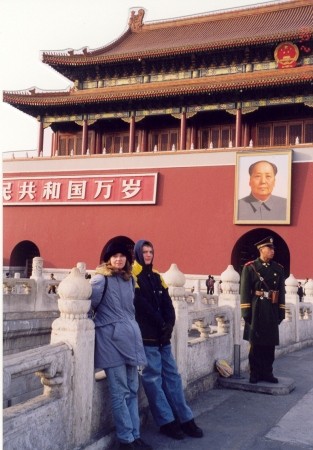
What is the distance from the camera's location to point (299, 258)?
15.3m

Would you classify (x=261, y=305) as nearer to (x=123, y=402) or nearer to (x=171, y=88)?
(x=123, y=402)

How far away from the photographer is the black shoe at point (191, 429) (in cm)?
420

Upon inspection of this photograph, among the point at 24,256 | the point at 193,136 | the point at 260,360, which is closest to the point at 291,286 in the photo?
the point at 260,360

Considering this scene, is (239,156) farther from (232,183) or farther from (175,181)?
(175,181)

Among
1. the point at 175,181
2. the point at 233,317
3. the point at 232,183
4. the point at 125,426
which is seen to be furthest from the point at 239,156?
the point at 125,426

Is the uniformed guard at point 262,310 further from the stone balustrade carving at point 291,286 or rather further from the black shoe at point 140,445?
the stone balustrade carving at point 291,286

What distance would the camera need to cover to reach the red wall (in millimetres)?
15430

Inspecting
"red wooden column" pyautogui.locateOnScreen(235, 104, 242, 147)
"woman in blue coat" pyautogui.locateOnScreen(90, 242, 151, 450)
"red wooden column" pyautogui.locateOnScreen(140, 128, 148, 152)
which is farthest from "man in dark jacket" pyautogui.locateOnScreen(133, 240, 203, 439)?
→ "red wooden column" pyautogui.locateOnScreen(140, 128, 148, 152)

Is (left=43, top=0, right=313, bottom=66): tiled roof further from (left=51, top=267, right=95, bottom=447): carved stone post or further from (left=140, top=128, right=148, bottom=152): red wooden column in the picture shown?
(left=51, top=267, right=95, bottom=447): carved stone post

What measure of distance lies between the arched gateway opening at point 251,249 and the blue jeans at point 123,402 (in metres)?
12.5

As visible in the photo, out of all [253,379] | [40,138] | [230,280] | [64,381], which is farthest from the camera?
[40,138]

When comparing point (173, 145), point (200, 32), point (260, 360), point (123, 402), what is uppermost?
point (200, 32)

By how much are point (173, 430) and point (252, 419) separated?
97 centimetres

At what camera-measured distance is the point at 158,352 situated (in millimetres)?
4180
